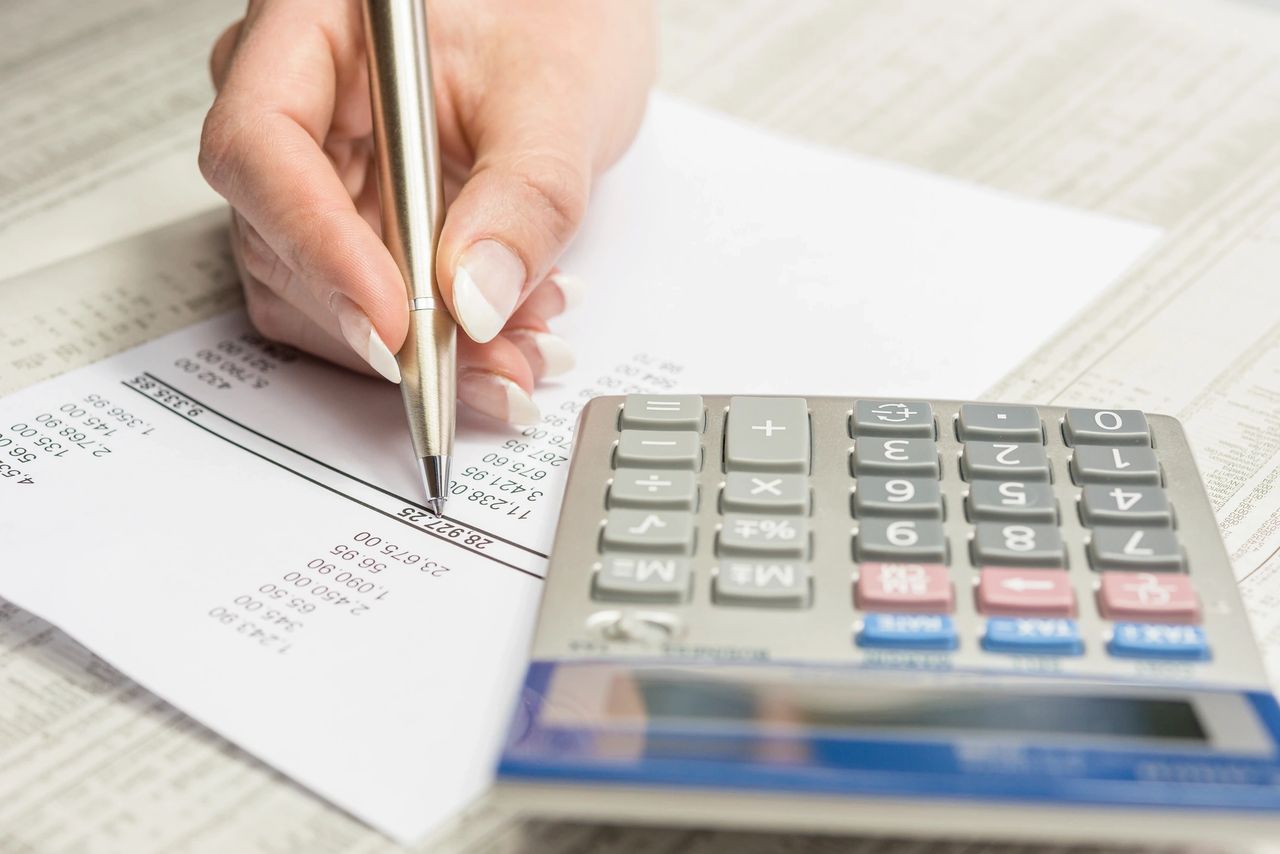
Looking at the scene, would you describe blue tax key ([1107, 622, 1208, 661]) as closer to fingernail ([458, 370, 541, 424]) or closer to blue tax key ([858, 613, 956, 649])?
blue tax key ([858, 613, 956, 649])

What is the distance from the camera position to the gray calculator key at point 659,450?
0.36 meters

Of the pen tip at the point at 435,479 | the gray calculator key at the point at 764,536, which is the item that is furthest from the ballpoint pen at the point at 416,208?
the gray calculator key at the point at 764,536

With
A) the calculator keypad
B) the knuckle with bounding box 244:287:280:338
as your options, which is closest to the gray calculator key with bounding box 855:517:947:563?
the calculator keypad

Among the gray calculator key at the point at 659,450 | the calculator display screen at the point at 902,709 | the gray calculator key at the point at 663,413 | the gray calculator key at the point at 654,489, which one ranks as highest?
the gray calculator key at the point at 663,413

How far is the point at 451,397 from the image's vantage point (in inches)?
15.8

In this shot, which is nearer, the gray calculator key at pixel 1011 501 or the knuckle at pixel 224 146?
the gray calculator key at pixel 1011 501

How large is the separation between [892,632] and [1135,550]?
0.07 meters

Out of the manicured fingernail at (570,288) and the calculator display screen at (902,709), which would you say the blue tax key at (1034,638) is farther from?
the manicured fingernail at (570,288)

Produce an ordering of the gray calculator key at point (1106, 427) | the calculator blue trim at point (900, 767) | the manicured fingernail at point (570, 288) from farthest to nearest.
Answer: the manicured fingernail at point (570, 288) < the gray calculator key at point (1106, 427) < the calculator blue trim at point (900, 767)

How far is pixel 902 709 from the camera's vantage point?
284mm

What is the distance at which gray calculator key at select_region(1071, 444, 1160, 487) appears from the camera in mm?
344

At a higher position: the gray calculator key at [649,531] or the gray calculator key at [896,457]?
the gray calculator key at [896,457]

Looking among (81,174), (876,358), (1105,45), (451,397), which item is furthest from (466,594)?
(1105,45)

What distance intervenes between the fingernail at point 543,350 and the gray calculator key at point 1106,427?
169 millimetres
